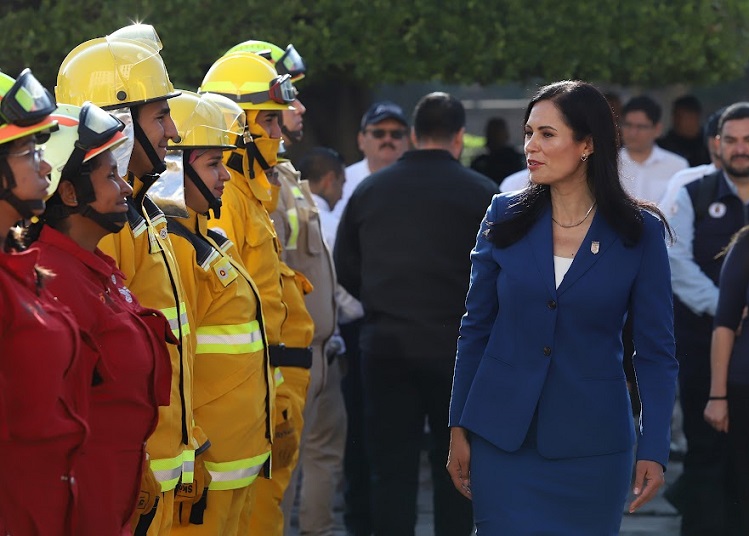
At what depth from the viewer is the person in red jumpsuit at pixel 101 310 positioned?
13.1 feet

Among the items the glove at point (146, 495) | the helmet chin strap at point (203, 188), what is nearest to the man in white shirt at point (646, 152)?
the helmet chin strap at point (203, 188)

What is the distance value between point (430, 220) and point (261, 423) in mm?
1600

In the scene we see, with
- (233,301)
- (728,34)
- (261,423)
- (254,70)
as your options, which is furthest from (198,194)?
(728,34)

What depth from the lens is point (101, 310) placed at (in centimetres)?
401

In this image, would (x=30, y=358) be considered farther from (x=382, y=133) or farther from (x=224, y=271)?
(x=382, y=133)

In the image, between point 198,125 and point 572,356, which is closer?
point 572,356

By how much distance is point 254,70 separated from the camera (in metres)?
6.52

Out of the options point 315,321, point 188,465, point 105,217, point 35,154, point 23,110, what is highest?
point 23,110

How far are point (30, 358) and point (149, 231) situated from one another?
120 cm

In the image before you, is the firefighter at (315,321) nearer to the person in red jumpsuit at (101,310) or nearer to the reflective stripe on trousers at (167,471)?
the reflective stripe on trousers at (167,471)

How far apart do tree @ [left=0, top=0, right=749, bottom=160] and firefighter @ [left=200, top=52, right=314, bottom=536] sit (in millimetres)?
3270

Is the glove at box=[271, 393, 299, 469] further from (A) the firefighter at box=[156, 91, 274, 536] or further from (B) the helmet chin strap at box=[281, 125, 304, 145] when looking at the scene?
(B) the helmet chin strap at box=[281, 125, 304, 145]

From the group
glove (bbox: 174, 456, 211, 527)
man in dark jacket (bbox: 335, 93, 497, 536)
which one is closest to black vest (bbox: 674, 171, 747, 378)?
man in dark jacket (bbox: 335, 93, 497, 536)

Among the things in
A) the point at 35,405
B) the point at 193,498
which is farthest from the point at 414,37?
the point at 35,405
